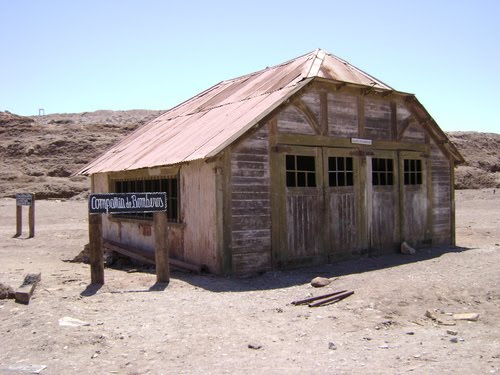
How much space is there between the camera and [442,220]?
14117 millimetres

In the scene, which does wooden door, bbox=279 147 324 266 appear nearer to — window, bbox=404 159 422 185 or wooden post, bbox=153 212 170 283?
wooden post, bbox=153 212 170 283

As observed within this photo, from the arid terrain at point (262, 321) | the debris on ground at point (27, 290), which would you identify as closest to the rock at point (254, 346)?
the arid terrain at point (262, 321)

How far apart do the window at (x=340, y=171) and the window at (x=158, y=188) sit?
3.25 metres

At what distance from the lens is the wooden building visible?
989 cm

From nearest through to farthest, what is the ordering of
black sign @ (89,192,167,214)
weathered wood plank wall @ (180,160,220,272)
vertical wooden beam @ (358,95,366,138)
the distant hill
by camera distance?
1. black sign @ (89,192,167,214)
2. weathered wood plank wall @ (180,160,220,272)
3. vertical wooden beam @ (358,95,366,138)
4. the distant hill

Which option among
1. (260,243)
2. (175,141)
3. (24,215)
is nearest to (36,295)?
(260,243)

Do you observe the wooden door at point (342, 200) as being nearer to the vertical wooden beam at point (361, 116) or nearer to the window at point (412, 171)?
the vertical wooden beam at point (361, 116)

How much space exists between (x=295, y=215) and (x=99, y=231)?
3.83 meters

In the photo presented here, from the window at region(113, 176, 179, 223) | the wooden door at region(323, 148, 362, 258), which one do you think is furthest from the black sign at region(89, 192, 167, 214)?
the wooden door at region(323, 148, 362, 258)

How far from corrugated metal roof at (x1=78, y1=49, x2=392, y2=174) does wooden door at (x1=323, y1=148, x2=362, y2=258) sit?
1.73 m

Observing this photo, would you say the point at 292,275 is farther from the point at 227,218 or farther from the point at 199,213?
the point at 199,213

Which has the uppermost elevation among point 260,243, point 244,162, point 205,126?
point 205,126

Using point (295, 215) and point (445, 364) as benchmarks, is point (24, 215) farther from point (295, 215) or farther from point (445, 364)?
point (445, 364)

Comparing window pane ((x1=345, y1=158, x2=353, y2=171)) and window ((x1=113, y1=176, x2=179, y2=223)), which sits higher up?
window pane ((x1=345, y1=158, x2=353, y2=171))
